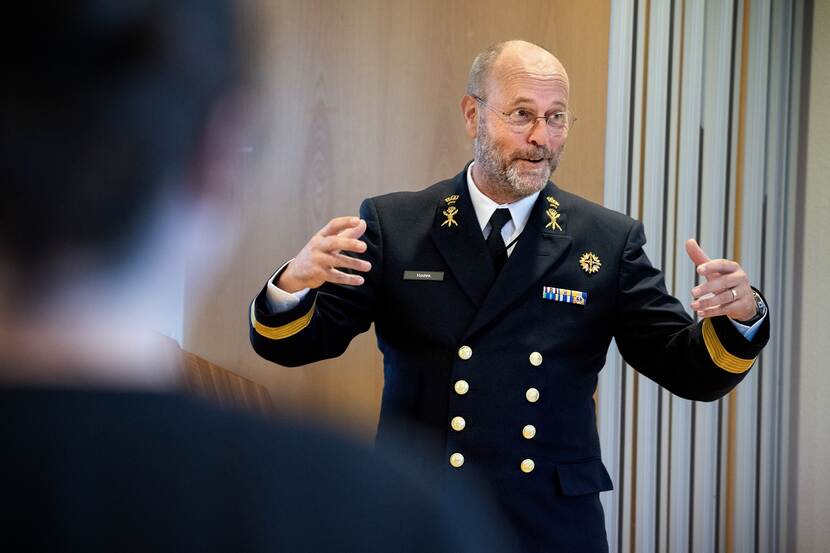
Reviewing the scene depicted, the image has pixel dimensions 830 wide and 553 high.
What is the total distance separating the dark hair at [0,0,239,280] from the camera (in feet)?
1.63

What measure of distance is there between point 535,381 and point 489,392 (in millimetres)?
106

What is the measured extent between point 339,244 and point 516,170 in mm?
605

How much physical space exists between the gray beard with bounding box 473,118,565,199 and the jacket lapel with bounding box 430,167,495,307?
88 millimetres

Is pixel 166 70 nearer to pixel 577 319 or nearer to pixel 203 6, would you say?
pixel 203 6

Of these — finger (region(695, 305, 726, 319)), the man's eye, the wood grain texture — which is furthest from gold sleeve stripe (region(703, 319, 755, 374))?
the wood grain texture

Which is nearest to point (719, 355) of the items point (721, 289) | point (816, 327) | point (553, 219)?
point (721, 289)

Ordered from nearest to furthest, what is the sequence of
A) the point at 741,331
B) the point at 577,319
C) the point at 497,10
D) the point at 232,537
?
1. the point at 232,537
2. the point at 741,331
3. the point at 577,319
4. the point at 497,10

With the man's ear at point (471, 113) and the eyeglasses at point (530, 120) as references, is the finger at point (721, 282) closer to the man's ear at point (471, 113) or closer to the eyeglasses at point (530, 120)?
the eyeglasses at point (530, 120)

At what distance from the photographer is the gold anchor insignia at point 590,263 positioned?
2336 millimetres

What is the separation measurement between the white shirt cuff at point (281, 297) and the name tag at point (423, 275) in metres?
0.27

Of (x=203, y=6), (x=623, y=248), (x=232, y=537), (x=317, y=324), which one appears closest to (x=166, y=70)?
(x=203, y=6)

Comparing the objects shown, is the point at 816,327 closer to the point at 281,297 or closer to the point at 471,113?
the point at 471,113

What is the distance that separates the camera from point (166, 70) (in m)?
0.52

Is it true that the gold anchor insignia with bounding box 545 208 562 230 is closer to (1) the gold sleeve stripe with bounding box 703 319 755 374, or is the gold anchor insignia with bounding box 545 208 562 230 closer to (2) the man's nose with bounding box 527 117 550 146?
(2) the man's nose with bounding box 527 117 550 146
